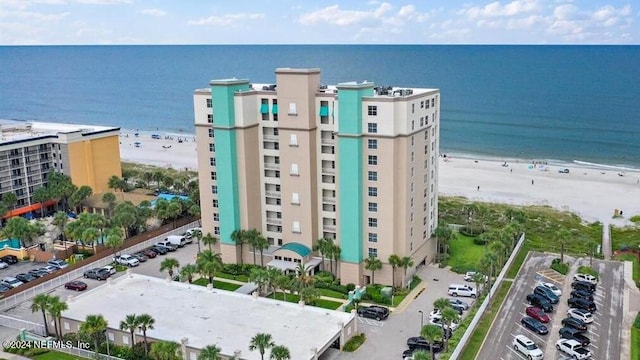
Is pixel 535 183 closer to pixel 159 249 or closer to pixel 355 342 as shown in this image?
pixel 159 249

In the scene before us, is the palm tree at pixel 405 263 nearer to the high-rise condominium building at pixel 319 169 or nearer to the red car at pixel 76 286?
the high-rise condominium building at pixel 319 169

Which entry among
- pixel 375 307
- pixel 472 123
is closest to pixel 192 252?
pixel 375 307

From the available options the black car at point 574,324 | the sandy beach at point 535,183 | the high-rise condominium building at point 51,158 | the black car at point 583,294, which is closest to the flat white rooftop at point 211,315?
the black car at point 574,324

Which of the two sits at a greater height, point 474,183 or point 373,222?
point 373,222

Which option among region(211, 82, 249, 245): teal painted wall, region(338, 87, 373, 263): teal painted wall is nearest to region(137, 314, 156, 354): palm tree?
region(211, 82, 249, 245): teal painted wall

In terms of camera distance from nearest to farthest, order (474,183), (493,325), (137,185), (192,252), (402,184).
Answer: (493,325)
(402,184)
(192,252)
(137,185)
(474,183)

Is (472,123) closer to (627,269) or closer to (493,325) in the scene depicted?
(627,269)

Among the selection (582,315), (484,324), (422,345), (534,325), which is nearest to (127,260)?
(422,345)
